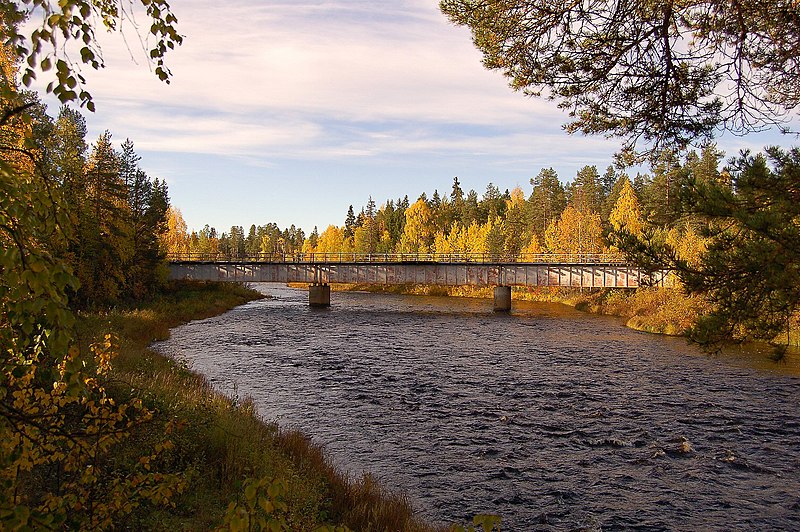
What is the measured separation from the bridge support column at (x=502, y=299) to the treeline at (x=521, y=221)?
756 cm

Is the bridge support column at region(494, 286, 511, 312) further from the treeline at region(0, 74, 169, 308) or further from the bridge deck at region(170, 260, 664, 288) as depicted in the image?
the treeline at region(0, 74, 169, 308)

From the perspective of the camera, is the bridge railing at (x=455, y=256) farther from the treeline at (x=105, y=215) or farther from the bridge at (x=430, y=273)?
the treeline at (x=105, y=215)

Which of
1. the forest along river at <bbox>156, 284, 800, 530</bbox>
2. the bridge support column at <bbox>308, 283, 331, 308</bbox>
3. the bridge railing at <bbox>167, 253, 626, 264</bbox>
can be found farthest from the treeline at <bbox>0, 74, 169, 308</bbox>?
the bridge support column at <bbox>308, 283, 331, 308</bbox>

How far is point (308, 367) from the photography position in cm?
2594

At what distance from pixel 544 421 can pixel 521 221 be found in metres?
93.8

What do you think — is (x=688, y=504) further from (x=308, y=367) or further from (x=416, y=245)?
(x=416, y=245)

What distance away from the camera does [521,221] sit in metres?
109

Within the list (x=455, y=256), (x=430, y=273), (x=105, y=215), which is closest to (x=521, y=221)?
(x=455, y=256)

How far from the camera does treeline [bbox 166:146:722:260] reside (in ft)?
233

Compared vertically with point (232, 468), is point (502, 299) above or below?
above

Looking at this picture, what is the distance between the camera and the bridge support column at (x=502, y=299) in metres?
56.9

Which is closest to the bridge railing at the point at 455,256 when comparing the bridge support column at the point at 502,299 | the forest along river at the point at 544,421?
the bridge support column at the point at 502,299

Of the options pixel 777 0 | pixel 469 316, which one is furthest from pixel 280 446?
pixel 469 316

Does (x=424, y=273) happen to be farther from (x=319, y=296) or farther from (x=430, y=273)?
(x=319, y=296)
